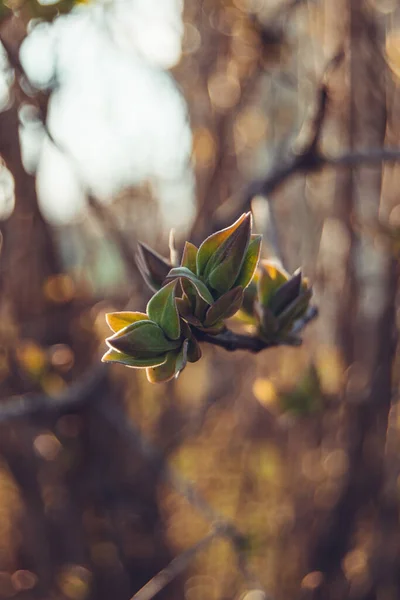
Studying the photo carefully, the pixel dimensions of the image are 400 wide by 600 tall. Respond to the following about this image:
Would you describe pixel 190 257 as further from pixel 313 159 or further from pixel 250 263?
pixel 313 159

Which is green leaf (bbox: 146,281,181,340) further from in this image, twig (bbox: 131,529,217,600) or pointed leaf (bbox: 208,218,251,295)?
twig (bbox: 131,529,217,600)

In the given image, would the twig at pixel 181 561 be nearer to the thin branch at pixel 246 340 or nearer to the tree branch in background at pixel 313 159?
the thin branch at pixel 246 340

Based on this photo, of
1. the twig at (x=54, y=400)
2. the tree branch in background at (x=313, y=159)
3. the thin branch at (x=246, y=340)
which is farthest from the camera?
the twig at (x=54, y=400)

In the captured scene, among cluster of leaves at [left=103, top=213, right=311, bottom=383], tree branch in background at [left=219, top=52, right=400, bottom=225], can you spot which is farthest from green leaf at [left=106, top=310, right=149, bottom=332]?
tree branch in background at [left=219, top=52, right=400, bottom=225]

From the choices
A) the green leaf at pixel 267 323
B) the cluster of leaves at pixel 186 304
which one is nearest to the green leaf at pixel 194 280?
the cluster of leaves at pixel 186 304

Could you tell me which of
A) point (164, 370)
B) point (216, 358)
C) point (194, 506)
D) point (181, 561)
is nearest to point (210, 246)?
point (164, 370)

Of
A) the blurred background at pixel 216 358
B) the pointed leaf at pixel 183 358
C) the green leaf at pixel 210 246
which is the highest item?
the green leaf at pixel 210 246

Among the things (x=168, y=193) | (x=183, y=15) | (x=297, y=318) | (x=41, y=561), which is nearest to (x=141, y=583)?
(x=41, y=561)
